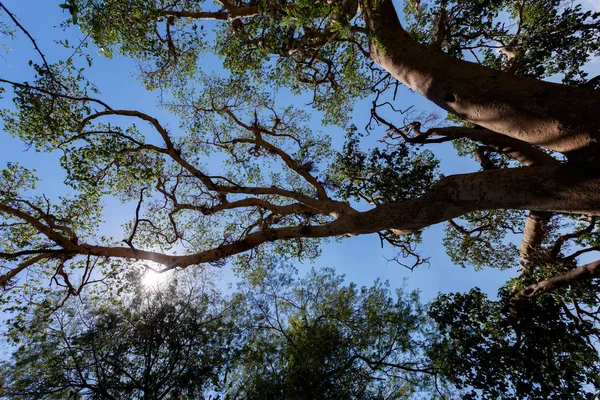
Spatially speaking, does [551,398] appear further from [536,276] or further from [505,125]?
[505,125]

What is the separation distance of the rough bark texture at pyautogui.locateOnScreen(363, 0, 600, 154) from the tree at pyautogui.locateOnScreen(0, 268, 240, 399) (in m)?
7.06

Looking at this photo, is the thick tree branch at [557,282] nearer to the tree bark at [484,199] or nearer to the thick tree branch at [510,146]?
the thick tree branch at [510,146]

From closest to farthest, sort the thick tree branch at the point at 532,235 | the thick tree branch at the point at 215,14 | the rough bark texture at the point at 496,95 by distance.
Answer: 1. the rough bark texture at the point at 496,95
2. the thick tree branch at the point at 532,235
3. the thick tree branch at the point at 215,14

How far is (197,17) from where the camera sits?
8.69 metres

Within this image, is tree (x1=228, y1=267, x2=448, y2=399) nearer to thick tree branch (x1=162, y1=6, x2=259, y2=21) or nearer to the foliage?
the foliage

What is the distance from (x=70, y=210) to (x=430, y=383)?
10904 millimetres

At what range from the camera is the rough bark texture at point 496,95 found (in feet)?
10.4

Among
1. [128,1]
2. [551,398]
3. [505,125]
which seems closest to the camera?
[505,125]

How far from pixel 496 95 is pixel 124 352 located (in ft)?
28.2

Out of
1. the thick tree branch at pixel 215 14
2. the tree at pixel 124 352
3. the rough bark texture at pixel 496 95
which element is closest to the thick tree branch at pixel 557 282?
the rough bark texture at pixel 496 95

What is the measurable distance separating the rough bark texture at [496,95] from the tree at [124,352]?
278 inches

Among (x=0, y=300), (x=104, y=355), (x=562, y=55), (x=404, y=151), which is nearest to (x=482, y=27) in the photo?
(x=562, y=55)

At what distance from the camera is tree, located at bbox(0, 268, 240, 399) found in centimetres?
602

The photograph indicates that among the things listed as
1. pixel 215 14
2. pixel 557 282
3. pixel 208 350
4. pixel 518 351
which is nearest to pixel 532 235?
pixel 557 282
